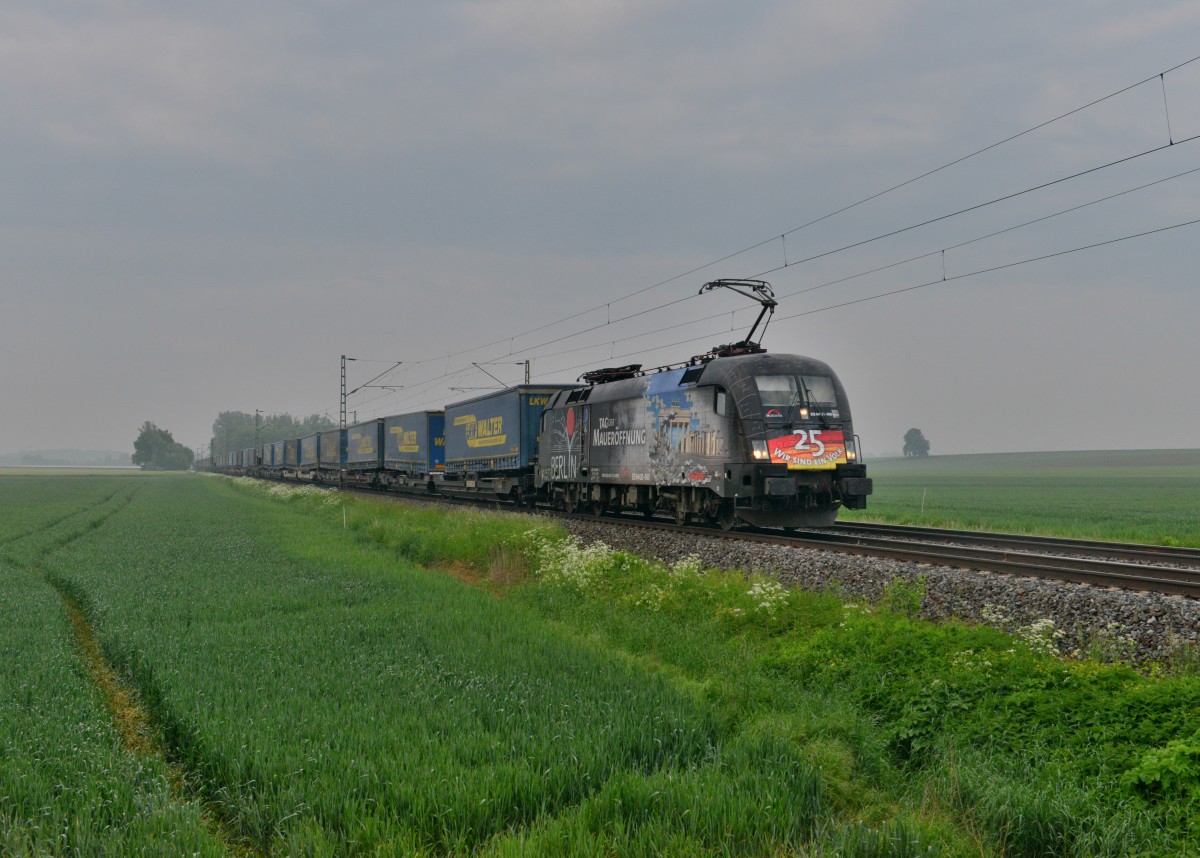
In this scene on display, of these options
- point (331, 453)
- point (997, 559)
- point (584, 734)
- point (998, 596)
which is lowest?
point (584, 734)

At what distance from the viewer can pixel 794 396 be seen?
57.2 ft

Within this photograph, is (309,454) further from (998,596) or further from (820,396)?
(998,596)

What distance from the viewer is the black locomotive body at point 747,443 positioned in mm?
17000

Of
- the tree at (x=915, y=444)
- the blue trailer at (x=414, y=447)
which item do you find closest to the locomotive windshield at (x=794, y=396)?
the blue trailer at (x=414, y=447)

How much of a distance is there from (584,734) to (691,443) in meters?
12.9

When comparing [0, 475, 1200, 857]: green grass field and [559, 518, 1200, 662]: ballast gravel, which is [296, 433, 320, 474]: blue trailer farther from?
[0, 475, 1200, 857]: green grass field

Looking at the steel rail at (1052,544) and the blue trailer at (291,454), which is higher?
the blue trailer at (291,454)

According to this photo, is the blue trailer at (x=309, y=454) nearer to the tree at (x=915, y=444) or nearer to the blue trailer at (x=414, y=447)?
the blue trailer at (x=414, y=447)

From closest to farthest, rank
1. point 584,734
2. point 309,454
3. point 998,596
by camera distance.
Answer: point 584,734 < point 998,596 < point 309,454

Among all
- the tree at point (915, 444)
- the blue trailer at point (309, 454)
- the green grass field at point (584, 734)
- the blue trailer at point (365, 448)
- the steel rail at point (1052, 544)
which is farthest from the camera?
the tree at point (915, 444)

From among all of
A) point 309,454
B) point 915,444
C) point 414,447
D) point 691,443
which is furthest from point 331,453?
point 915,444

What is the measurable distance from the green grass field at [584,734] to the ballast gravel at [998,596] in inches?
26.7

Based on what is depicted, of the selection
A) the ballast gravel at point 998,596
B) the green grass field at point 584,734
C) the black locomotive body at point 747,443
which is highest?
the black locomotive body at point 747,443

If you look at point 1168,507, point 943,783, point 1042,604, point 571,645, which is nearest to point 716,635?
point 571,645
